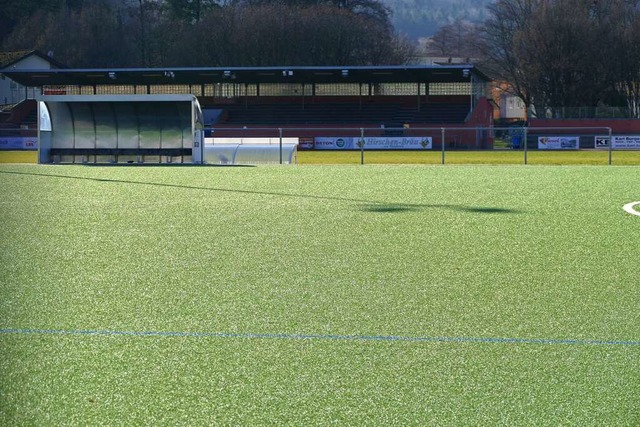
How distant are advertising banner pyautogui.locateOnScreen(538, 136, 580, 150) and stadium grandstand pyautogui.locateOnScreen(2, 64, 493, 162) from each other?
25.7 ft

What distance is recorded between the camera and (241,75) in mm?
69000

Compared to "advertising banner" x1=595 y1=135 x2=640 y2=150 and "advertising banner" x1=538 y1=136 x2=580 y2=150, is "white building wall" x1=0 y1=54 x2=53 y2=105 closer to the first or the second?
"advertising banner" x1=538 y1=136 x2=580 y2=150

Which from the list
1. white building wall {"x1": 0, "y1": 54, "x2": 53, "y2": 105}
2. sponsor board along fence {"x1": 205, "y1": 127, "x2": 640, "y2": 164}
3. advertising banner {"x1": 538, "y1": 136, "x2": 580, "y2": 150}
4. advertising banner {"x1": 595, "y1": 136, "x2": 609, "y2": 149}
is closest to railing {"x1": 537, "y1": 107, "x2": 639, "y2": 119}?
sponsor board along fence {"x1": 205, "y1": 127, "x2": 640, "y2": 164}

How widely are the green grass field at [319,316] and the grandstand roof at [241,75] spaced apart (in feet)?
171

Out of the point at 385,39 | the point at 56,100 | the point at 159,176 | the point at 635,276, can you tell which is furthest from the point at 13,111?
the point at 635,276

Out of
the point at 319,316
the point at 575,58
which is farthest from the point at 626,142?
the point at 319,316

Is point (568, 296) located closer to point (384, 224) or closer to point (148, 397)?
point (148, 397)

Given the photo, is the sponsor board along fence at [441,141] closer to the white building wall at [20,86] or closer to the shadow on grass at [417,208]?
the white building wall at [20,86]

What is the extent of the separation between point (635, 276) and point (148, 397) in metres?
5.01

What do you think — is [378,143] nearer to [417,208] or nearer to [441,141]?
[441,141]

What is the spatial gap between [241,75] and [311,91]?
5456mm

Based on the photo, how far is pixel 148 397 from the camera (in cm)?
497

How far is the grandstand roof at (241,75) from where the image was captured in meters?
65.8

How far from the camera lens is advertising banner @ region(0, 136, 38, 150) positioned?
54281 millimetres
